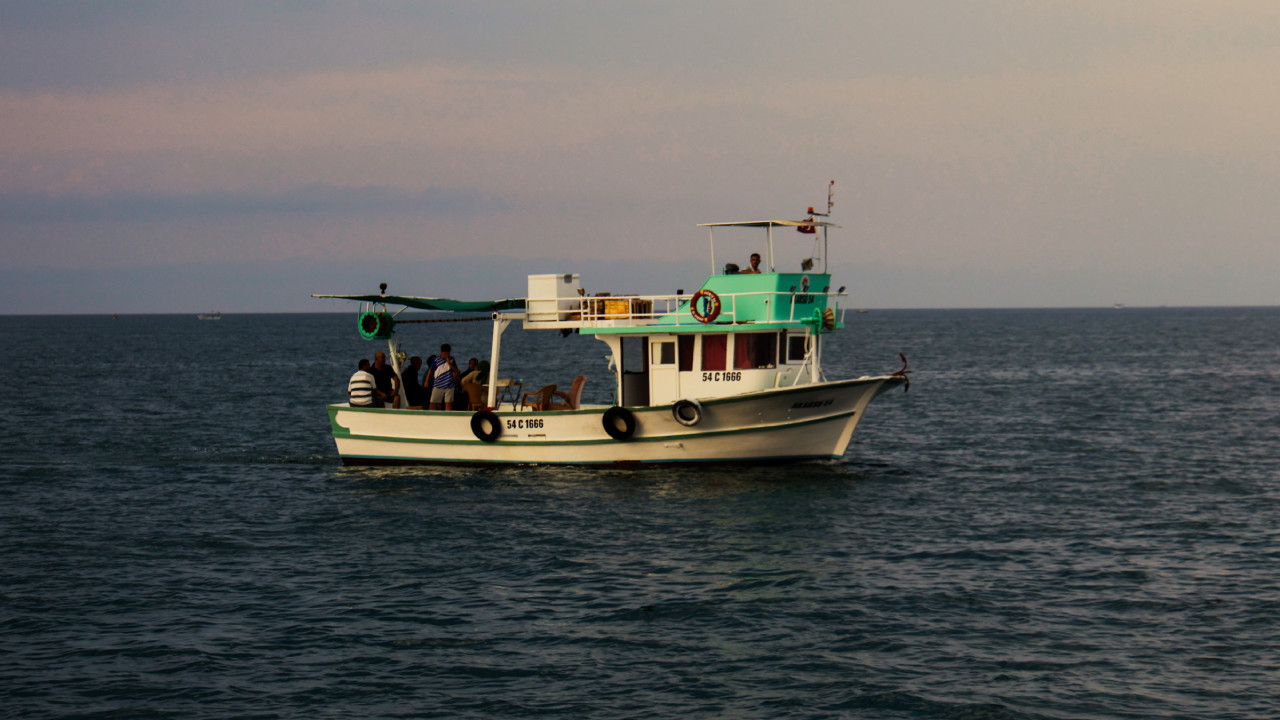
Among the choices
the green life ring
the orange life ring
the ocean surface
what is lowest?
the ocean surface

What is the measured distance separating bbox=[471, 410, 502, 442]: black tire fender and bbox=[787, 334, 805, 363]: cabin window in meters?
6.64

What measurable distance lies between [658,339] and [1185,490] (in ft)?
38.9

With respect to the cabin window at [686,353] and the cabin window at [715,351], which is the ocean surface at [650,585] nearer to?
the cabin window at [686,353]

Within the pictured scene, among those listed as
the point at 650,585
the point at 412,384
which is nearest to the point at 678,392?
the point at 412,384

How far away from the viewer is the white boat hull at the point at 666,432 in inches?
971

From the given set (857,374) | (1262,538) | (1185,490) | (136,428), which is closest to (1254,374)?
(857,374)

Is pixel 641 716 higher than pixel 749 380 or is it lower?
lower

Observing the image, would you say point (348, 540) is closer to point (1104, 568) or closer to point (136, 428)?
point (1104, 568)

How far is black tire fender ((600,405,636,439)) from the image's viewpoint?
24.9 m

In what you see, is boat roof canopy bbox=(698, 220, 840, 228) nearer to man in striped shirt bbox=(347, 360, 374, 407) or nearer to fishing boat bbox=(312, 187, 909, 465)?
fishing boat bbox=(312, 187, 909, 465)

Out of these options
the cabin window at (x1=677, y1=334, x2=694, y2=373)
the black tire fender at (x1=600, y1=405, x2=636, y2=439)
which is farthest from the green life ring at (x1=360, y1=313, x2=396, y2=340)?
the cabin window at (x1=677, y1=334, x2=694, y2=373)

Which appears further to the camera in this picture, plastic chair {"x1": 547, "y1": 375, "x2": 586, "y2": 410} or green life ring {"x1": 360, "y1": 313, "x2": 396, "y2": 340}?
green life ring {"x1": 360, "y1": 313, "x2": 396, "y2": 340}

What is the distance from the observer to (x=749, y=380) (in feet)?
83.4

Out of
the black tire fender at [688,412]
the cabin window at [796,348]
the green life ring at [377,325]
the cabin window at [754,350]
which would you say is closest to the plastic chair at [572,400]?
the black tire fender at [688,412]
